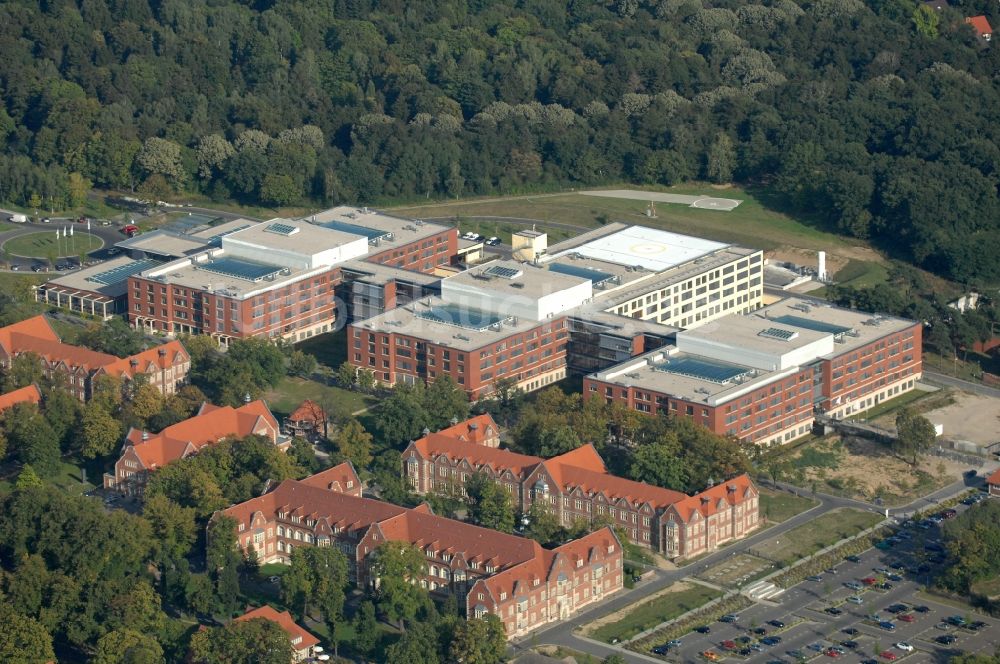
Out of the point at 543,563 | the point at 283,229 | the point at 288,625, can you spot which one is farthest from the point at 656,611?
the point at 283,229

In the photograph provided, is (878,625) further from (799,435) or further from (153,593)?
(153,593)

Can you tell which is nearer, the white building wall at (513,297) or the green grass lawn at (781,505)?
the green grass lawn at (781,505)

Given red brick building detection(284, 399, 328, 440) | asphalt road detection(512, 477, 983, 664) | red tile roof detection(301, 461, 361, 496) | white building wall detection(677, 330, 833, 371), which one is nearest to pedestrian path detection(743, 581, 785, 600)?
asphalt road detection(512, 477, 983, 664)

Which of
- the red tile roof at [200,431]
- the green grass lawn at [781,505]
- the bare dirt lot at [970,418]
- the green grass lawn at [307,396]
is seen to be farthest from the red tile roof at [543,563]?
the bare dirt lot at [970,418]

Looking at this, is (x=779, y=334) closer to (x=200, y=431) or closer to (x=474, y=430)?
(x=474, y=430)

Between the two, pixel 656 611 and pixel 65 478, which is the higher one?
pixel 65 478

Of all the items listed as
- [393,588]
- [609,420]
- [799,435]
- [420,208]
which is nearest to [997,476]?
[799,435]

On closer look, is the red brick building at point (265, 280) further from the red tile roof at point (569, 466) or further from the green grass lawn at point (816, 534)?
the green grass lawn at point (816, 534)
